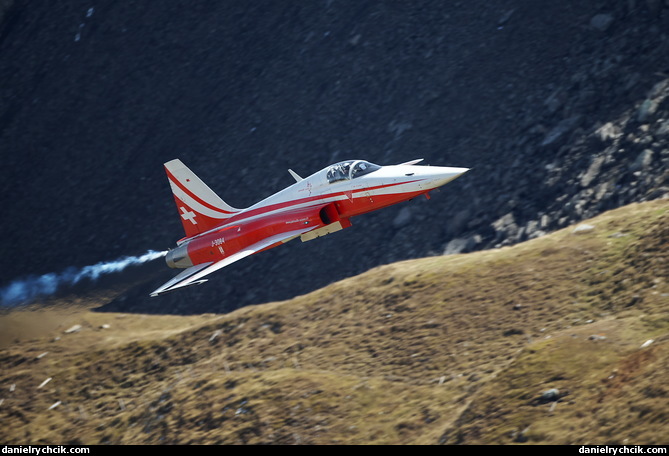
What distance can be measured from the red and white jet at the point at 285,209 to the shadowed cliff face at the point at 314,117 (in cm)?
356

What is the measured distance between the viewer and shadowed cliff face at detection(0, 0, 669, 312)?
2952 cm

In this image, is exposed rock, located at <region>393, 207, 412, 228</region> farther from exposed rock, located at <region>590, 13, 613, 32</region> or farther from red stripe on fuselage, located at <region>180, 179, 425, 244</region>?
exposed rock, located at <region>590, 13, 613, 32</region>

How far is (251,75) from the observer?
43781 millimetres

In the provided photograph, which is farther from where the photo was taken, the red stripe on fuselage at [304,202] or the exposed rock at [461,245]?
the exposed rock at [461,245]

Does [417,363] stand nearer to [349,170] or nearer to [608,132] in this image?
[349,170]

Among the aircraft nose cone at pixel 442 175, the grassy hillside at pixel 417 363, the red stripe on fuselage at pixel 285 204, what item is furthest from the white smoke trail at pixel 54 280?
the aircraft nose cone at pixel 442 175

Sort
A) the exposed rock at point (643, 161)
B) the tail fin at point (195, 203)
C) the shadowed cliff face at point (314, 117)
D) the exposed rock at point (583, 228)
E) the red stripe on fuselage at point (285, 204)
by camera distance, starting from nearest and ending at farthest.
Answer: the exposed rock at point (583, 228), the red stripe on fuselage at point (285, 204), the exposed rock at point (643, 161), the shadowed cliff face at point (314, 117), the tail fin at point (195, 203)

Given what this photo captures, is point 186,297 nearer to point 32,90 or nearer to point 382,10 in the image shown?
point 382,10

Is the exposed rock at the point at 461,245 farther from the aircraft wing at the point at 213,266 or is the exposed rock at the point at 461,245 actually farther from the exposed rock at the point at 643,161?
the exposed rock at the point at 643,161

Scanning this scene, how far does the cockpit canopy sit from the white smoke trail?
10918mm

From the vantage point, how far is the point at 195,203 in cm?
2998

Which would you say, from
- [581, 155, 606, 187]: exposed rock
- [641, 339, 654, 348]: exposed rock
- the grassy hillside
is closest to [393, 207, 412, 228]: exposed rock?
the grassy hillside

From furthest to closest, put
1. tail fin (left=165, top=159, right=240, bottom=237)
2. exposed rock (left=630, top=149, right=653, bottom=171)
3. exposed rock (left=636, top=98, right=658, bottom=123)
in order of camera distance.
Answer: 1. tail fin (left=165, top=159, right=240, bottom=237)
2. exposed rock (left=636, top=98, right=658, bottom=123)
3. exposed rock (left=630, top=149, right=653, bottom=171)

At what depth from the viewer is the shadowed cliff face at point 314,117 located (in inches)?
1162
